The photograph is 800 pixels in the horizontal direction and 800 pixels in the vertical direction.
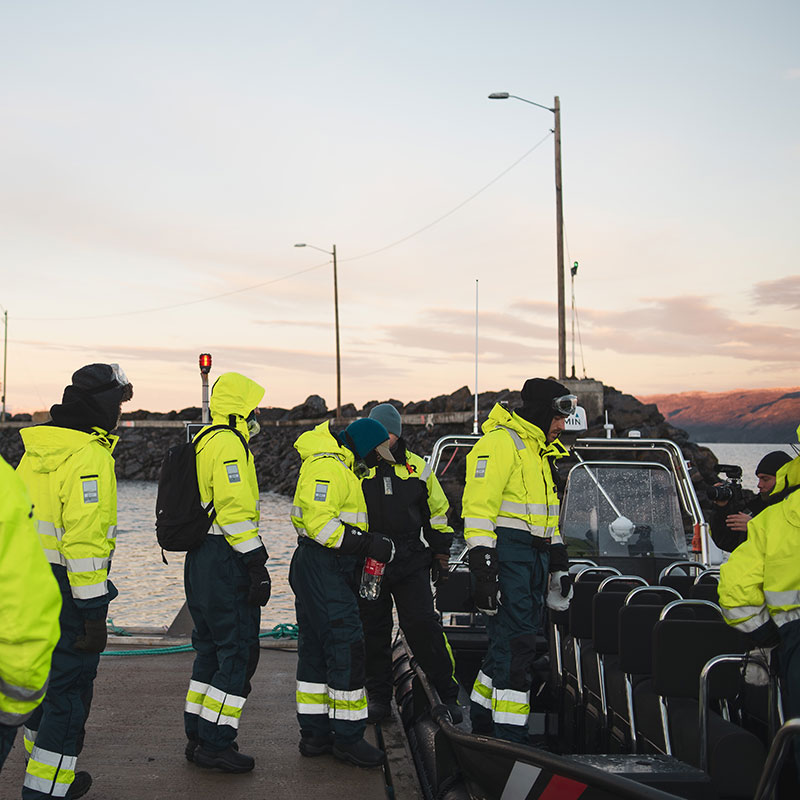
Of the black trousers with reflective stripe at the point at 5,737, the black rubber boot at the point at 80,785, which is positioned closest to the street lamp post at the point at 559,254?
the black rubber boot at the point at 80,785

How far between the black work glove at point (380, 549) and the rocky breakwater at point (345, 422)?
3.48m

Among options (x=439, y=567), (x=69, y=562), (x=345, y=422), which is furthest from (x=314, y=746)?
(x=345, y=422)

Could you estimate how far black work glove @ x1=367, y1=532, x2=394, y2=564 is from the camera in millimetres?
5070

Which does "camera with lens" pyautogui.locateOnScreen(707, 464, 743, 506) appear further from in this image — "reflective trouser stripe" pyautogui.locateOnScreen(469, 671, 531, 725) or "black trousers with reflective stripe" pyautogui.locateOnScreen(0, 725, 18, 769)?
"black trousers with reflective stripe" pyautogui.locateOnScreen(0, 725, 18, 769)

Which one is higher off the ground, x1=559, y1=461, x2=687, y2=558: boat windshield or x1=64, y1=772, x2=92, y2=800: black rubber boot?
x1=559, y1=461, x2=687, y2=558: boat windshield

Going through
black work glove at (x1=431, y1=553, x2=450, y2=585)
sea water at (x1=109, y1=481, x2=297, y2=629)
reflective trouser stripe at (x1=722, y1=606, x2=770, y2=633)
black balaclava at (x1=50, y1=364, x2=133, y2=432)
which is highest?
black balaclava at (x1=50, y1=364, x2=133, y2=432)

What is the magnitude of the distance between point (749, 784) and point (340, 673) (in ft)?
7.38

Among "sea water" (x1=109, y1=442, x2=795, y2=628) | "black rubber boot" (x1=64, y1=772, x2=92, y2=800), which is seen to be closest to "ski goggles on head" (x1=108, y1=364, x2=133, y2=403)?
"black rubber boot" (x1=64, y1=772, x2=92, y2=800)

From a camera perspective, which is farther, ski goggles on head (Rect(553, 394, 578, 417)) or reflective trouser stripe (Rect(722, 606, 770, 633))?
ski goggles on head (Rect(553, 394, 578, 417))

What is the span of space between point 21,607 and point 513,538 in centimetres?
322

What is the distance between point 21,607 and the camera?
2.24 meters

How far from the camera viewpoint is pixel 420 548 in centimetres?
600

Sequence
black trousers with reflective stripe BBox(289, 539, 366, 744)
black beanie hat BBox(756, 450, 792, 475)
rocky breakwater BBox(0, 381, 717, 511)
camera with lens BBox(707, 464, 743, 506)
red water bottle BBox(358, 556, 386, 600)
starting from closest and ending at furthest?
black trousers with reflective stripe BBox(289, 539, 366, 744) → red water bottle BBox(358, 556, 386, 600) → black beanie hat BBox(756, 450, 792, 475) → camera with lens BBox(707, 464, 743, 506) → rocky breakwater BBox(0, 381, 717, 511)

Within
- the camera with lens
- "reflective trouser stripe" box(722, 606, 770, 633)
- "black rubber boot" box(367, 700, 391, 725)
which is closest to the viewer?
"reflective trouser stripe" box(722, 606, 770, 633)
